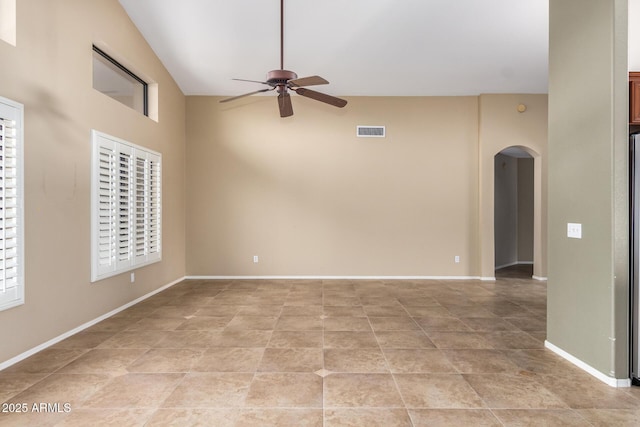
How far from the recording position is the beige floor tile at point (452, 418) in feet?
6.07

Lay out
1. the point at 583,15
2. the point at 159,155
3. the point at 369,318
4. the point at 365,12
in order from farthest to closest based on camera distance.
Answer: the point at 159,155
the point at 365,12
the point at 369,318
the point at 583,15

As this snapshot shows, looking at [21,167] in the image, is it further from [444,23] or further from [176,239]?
[444,23]

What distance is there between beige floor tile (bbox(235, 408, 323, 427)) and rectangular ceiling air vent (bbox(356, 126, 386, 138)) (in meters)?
4.84

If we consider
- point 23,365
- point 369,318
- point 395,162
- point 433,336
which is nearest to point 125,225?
point 23,365

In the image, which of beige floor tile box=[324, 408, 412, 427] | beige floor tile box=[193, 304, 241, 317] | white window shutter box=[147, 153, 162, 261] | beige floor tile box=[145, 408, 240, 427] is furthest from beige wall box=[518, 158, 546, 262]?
beige floor tile box=[145, 408, 240, 427]

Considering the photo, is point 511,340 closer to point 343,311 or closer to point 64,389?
point 343,311

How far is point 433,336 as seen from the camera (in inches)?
126

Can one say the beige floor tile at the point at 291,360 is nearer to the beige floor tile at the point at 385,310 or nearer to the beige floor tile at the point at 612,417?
the beige floor tile at the point at 385,310

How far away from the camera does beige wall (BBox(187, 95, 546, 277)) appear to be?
5.93 m

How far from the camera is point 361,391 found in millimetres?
2180

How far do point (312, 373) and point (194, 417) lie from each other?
0.86 meters

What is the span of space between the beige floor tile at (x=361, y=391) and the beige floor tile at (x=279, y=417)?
0.14 metres

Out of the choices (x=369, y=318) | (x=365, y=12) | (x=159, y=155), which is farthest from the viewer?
(x=159, y=155)

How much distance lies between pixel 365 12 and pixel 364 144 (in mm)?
2298
